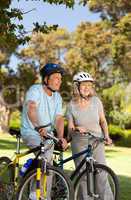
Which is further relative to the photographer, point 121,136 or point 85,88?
Answer: point 121,136

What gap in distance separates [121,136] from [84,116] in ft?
119

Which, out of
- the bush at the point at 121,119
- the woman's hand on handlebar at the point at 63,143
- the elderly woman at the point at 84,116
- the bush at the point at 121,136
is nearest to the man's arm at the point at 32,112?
the woman's hand on handlebar at the point at 63,143

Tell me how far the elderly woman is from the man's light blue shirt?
0.36 m

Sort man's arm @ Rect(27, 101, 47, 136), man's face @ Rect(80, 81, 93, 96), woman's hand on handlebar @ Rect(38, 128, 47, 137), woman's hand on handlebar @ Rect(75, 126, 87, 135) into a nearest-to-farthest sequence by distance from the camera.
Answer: woman's hand on handlebar @ Rect(38, 128, 47, 137) < man's arm @ Rect(27, 101, 47, 136) < woman's hand on handlebar @ Rect(75, 126, 87, 135) < man's face @ Rect(80, 81, 93, 96)

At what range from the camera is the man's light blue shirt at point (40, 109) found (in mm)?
7234

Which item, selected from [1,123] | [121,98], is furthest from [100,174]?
[1,123]

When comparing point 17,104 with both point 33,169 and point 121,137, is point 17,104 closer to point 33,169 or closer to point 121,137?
point 121,137

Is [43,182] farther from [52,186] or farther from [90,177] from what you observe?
[90,177]

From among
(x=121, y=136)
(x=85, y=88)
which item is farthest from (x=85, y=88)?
(x=121, y=136)

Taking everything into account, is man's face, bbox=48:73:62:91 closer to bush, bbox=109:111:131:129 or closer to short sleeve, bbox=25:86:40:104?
short sleeve, bbox=25:86:40:104

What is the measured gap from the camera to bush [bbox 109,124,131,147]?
4291cm

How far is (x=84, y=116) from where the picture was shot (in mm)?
7703

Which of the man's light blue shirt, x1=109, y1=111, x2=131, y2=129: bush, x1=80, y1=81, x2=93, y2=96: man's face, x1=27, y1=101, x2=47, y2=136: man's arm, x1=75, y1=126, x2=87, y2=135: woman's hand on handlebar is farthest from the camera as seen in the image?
x1=109, y1=111, x2=131, y2=129: bush

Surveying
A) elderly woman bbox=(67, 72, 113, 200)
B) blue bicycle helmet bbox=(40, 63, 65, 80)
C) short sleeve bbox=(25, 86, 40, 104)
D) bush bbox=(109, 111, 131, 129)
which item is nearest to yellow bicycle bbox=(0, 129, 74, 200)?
short sleeve bbox=(25, 86, 40, 104)
